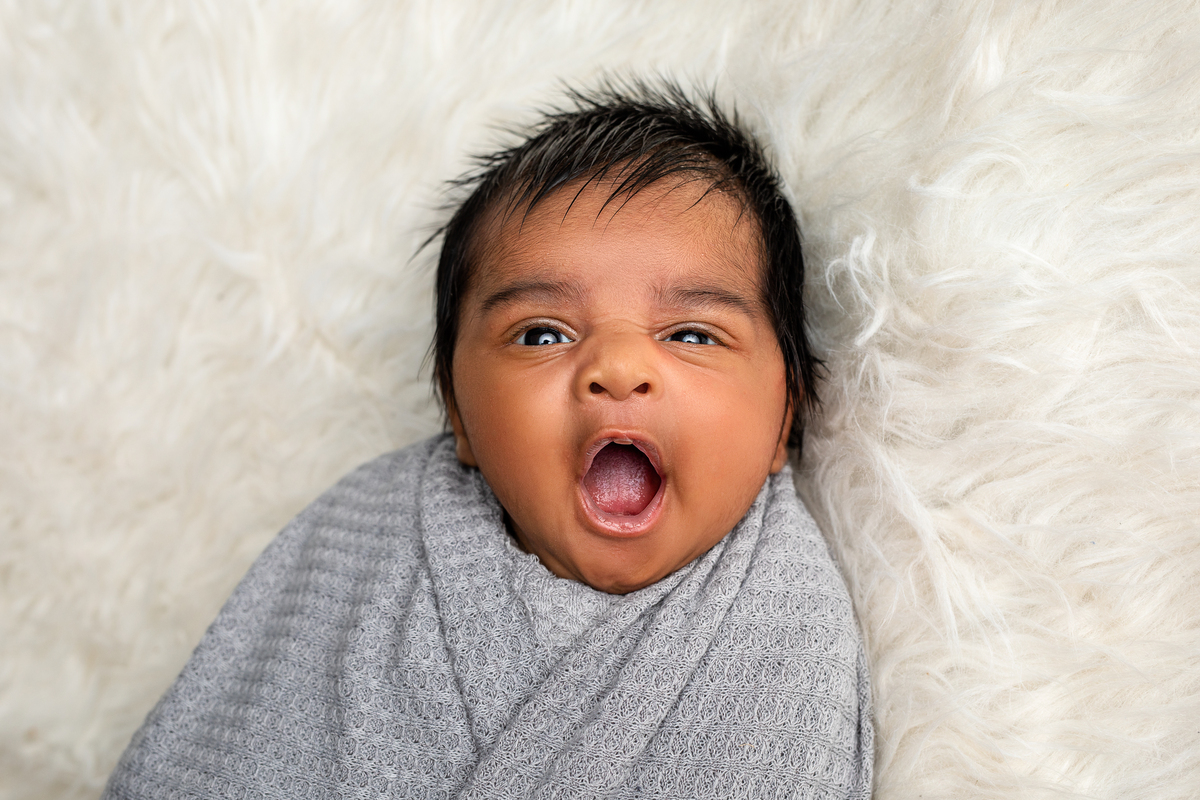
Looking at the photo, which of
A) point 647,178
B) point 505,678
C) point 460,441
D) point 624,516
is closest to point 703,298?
point 647,178

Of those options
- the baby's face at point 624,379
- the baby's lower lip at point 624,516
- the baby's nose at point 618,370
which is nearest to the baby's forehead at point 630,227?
the baby's face at point 624,379

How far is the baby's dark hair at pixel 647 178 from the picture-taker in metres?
0.98

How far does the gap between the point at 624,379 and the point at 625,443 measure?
0.30 feet

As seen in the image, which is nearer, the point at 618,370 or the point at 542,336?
the point at 618,370

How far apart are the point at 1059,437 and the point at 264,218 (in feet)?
3.73

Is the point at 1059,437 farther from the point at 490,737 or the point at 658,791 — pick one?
the point at 490,737

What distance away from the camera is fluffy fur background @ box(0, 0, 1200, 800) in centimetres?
85

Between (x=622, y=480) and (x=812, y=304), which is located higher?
(x=812, y=304)

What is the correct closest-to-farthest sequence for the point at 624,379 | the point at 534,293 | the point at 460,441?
1. the point at 624,379
2. the point at 534,293
3. the point at 460,441

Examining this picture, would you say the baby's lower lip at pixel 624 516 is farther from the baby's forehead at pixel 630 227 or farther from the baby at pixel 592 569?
the baby's forehead at pixel 630 227

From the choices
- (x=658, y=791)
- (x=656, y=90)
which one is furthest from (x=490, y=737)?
(x=656, y=90)

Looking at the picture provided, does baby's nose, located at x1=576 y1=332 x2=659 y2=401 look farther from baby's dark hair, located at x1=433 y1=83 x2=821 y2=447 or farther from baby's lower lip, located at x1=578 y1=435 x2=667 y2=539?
baby's dark hair, located at x1=433 y1=83 x2=821 y2=447

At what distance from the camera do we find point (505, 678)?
92 centimetres

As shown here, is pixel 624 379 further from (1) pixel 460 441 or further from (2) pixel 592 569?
(1) pixel 460 441
